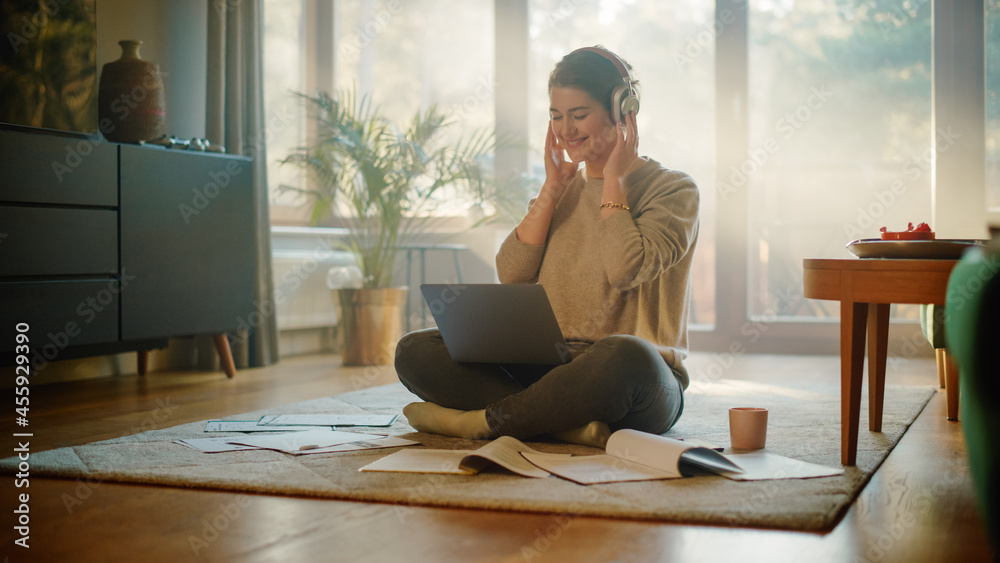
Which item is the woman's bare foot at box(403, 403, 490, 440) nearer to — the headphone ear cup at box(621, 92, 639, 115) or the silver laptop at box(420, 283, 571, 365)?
the silver laptop at box(420, 283, 571, 365)

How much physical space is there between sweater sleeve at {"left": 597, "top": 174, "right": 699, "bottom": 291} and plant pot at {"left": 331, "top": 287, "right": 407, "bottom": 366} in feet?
6.59

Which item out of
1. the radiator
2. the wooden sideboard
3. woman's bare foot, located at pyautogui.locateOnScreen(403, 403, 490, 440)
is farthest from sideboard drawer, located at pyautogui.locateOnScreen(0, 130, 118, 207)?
woman's bare foot, located at pyautogui.locateOnScreen(403, 403, 490, 440)

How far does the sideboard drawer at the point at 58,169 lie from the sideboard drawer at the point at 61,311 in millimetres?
260

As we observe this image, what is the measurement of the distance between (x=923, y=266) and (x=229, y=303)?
249cm

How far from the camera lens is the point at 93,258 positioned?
274cm

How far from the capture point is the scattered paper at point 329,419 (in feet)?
7.23

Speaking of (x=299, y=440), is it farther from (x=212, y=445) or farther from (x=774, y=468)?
(x=774, y=468)

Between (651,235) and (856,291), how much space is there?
0.42 metres

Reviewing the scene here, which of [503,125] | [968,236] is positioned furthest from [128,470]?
[968,236]

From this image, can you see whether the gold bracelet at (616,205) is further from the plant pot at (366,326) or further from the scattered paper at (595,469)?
the plant pot at (366,326)

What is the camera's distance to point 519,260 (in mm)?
2041

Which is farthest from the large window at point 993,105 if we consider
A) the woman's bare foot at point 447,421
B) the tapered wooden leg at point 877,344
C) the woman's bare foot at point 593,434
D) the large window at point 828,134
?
the woman's bare foot at point 447,421

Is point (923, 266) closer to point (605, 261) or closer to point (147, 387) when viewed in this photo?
point (605, 261)

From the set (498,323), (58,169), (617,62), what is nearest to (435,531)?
(498,323)
